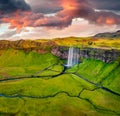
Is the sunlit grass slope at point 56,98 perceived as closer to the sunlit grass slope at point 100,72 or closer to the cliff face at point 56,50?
the sunlit grass slope at point 100,72

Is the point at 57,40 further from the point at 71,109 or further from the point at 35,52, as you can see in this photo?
the point at 71,109

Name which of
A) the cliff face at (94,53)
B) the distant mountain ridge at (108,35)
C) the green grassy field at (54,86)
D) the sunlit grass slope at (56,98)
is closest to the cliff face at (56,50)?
the cliff face at (94,53)

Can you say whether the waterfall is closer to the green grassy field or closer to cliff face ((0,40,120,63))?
cliff face ((0,40,120,63))

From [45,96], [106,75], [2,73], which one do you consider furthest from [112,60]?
[2,73]

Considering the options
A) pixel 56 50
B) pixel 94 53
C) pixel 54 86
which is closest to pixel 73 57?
pixel 94 53

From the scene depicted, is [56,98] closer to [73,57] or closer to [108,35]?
[73,57]

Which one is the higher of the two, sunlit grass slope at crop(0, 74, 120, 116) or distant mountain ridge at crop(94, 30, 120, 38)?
distant mountain ridge at crop(94, 30, 120, 38)

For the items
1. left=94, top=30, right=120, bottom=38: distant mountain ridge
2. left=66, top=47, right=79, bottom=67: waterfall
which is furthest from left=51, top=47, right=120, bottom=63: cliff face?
left=94, top=30, right=120, bottom=38: distant mountain ridge
